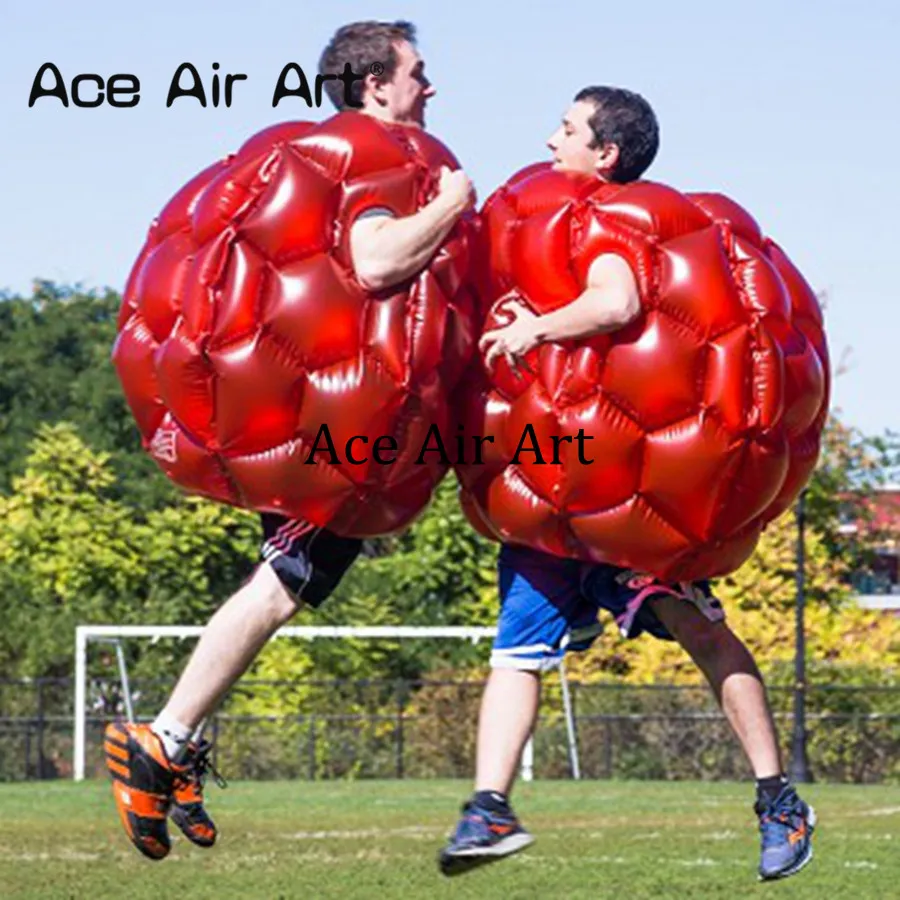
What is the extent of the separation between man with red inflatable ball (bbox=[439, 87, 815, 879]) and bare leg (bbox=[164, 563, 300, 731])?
0.69 m

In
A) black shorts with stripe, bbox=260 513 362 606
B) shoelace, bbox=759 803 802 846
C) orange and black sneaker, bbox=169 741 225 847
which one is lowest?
shoelace, bbox=759 803 802 846

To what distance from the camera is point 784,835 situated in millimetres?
7656

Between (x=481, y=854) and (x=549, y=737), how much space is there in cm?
2369

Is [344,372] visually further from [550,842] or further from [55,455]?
[55,455]

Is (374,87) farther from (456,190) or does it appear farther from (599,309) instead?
(599,309)

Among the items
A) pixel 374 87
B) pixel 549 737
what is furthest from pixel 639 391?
pixel 549 737

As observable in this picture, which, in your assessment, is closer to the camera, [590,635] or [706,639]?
[706,639]

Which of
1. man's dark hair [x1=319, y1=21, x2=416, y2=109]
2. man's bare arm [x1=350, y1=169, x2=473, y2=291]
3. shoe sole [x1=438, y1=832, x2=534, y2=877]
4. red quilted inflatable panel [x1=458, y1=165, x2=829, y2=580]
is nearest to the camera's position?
man's bare arm [x1=350, y1=169, x2=473, y2=291]

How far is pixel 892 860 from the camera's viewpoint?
43.7ft

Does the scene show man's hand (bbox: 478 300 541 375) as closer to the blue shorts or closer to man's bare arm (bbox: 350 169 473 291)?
man's bare arm (bbox: 350 169 473 291)

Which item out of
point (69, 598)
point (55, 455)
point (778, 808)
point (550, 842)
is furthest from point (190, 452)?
point (55, 455)

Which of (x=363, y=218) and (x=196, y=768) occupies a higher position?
(x=363, y=218)

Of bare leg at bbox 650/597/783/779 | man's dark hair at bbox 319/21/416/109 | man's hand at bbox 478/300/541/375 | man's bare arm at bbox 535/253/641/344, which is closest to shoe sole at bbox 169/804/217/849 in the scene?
bare leg at bbox 650/597/783/779

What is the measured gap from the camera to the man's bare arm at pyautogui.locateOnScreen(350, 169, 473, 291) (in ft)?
22.5
